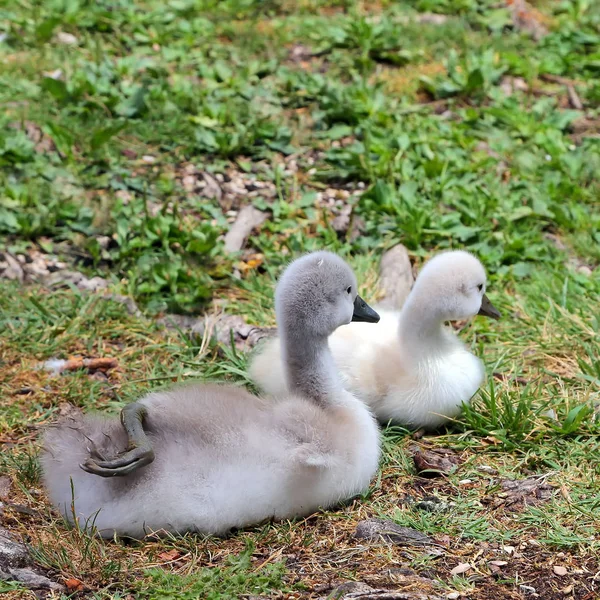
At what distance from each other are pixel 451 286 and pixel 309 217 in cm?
195

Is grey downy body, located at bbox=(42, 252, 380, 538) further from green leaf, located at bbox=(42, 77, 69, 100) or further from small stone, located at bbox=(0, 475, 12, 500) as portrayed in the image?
green leaf, located at bbox=(42, 77, 69, 100)

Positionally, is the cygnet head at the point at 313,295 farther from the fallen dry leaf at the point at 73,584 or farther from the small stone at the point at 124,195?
the small stone at the point at 124,195

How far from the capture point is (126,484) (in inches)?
144

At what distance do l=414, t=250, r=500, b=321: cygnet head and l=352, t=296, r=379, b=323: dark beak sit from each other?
0.31m

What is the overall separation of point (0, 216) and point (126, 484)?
2978mm

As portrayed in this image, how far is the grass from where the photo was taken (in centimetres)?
373

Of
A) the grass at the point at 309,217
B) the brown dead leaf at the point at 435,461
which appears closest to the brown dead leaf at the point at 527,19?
the grass at the point at 309,217

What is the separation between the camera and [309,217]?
21.0 ft

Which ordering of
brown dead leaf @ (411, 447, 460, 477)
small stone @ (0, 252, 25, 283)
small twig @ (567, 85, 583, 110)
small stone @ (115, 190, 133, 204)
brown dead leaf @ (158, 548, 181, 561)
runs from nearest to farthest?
1. brown dead leaf @ (158, 548, 181, 561)
2. brown dead leaf @ (411, 447, 460, 477)
3. small stone @ (0, 252, 25, 283)
4. small stone @ (115, 190, 133, 204)
5. small twig @ (567, 85, 583, 110)

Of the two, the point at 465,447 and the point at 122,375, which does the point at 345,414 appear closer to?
the point at 465,447

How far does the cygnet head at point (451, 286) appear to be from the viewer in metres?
4.61

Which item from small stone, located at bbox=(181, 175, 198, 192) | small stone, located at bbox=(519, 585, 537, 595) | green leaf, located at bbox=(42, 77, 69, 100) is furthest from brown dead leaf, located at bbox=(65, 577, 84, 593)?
green leaf, located at bbox=(42, 77, 69, 100)

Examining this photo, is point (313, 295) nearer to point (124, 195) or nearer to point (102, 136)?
point (124, 195)

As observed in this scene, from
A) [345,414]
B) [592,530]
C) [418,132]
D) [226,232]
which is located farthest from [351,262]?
[592,530]
